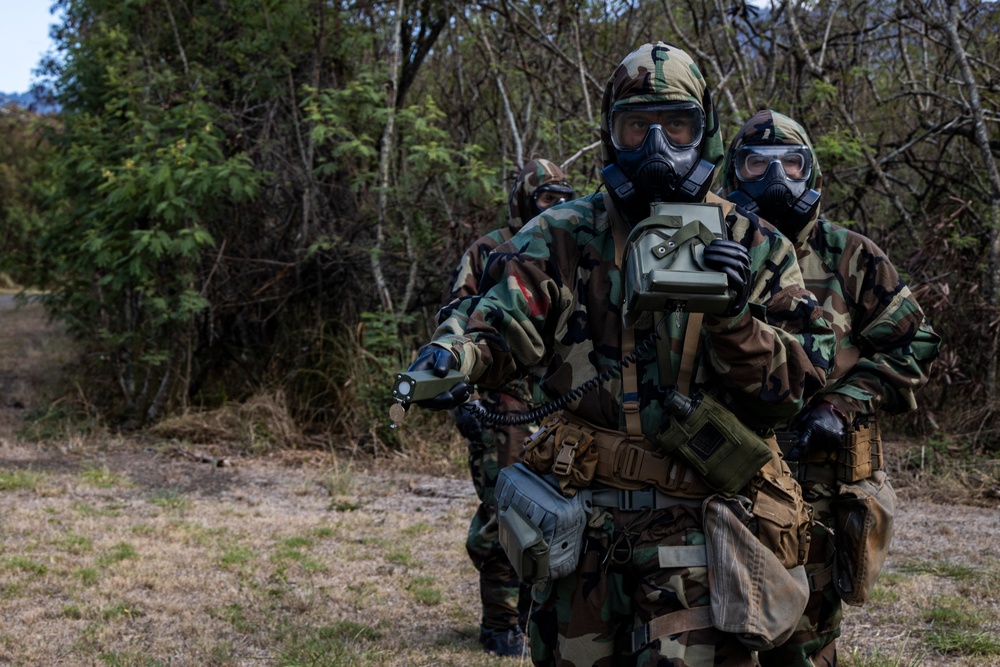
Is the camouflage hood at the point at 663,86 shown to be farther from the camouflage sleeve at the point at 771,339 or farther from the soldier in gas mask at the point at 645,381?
the camouflage sleeve at the point at 771,339

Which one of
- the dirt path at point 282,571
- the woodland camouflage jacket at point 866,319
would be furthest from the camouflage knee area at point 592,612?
the dirt path at point 282,571

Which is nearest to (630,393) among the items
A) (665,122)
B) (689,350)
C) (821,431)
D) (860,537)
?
(689,350)

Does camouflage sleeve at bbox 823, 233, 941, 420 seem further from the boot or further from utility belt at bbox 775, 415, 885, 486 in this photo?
the boot

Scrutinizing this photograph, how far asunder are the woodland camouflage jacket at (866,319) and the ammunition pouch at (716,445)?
1.40 meters

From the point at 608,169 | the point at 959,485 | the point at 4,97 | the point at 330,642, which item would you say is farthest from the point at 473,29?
the point at 4,97

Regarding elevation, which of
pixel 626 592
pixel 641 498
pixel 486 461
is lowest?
pixel 486 461

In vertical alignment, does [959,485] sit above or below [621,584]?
below

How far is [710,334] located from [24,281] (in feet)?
36.9

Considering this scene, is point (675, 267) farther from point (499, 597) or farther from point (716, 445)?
point (499, 597)

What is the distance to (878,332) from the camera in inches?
162

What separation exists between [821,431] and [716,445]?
1255 mm

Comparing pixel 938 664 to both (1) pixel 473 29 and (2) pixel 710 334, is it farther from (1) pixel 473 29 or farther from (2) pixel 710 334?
(1) pixel 473 29

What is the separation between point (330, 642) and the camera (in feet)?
16.0

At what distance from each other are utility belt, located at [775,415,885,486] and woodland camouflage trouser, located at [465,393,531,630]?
60.9 inches
